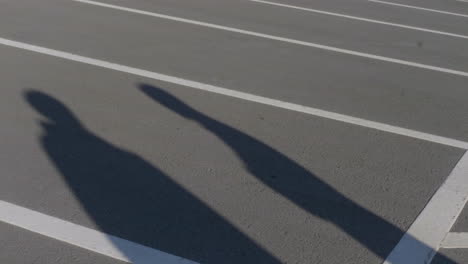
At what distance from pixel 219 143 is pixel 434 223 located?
2.31 m

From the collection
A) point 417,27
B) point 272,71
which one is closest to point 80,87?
point 272,71

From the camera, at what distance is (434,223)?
5.93 metres

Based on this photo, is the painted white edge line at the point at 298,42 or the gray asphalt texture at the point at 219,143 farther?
the painted white edge line at the point at 298,42

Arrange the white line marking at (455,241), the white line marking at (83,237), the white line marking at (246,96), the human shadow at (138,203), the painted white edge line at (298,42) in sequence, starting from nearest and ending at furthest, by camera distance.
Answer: the white line marking at (83,237), the human shadow at (138,203), the white line marking at (455,241), the white line marking at (246,96), the painted white edge line at (298,42)

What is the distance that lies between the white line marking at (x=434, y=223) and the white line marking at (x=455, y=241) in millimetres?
37

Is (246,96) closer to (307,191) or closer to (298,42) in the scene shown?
(307,191)

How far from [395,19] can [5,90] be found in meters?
8.85

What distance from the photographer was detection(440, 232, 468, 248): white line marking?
5586mm

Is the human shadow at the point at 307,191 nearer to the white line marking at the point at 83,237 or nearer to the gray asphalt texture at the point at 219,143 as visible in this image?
the gray asphalt texture at the point at 219,143

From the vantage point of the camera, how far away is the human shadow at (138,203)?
5.35 metres

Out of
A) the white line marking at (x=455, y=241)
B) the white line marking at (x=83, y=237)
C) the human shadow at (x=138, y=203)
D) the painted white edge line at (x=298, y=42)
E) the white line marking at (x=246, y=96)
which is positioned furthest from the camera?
the painted white edge line at (x=298, y=42)

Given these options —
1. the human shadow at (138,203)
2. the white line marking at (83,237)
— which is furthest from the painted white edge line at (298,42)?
the white line marking at (83,237)

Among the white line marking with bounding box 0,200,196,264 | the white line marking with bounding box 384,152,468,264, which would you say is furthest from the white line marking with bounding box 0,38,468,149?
the white line marking with bounding box 0,200,196,264

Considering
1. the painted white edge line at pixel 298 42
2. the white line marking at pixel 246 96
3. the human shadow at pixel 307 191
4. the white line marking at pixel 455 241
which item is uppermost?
the white line marking at pixel 455 241
